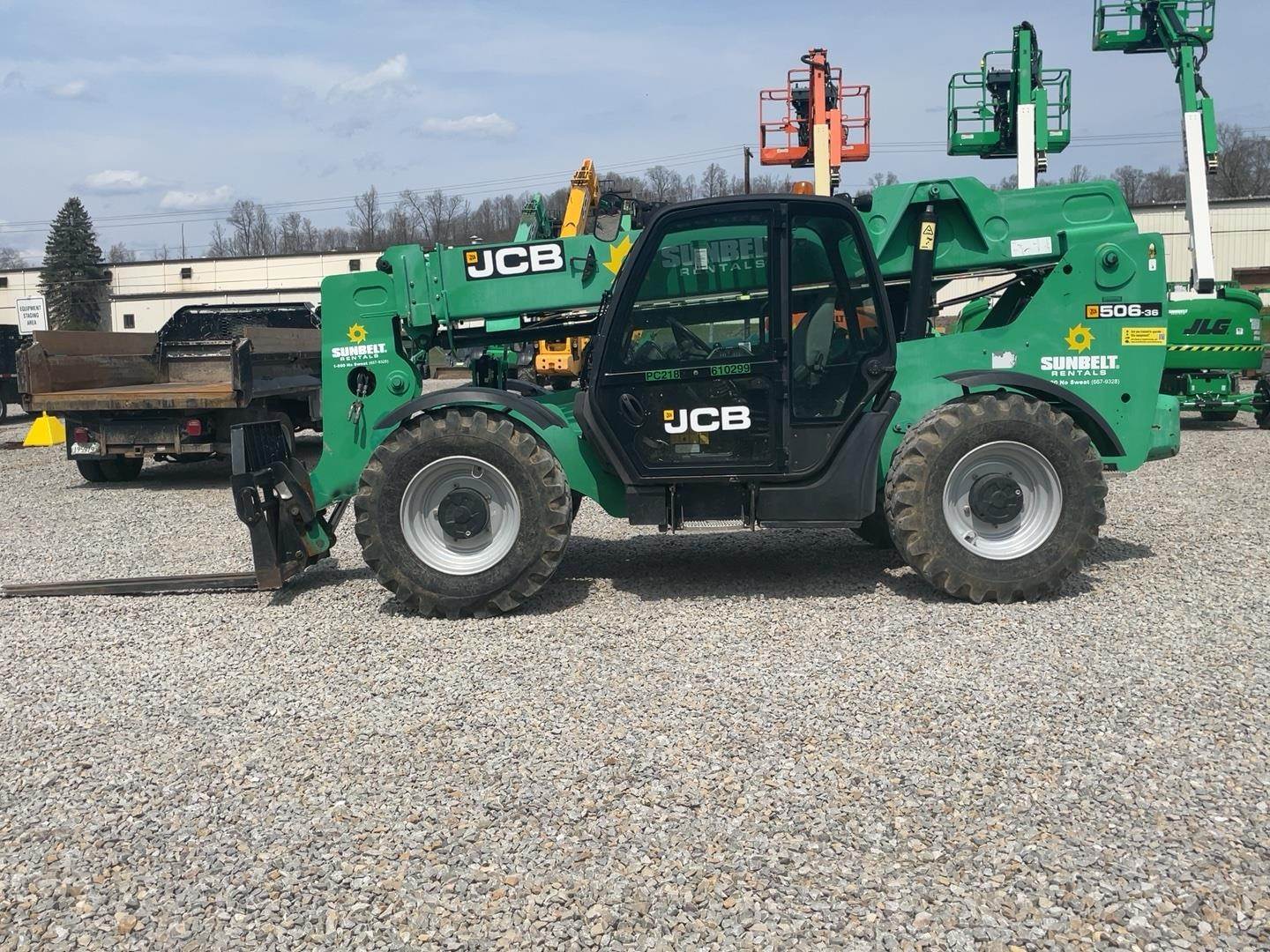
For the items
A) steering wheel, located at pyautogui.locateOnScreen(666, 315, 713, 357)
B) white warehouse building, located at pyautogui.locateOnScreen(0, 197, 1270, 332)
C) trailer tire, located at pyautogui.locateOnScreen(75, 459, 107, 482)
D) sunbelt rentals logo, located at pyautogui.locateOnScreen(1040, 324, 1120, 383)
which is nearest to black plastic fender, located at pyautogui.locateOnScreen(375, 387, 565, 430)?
steering wheel, located at pyautogui.locateOnScreen(666, 315, 713, 357)

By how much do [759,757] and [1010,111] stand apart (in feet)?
61.8

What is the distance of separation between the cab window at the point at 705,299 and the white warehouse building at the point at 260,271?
35232 mm

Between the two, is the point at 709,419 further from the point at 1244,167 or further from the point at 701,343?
the point at 1244,167

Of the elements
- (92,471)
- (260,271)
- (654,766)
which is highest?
(260,271)

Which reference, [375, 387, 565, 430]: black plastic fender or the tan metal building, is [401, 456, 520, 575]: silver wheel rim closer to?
[375, 387, 565, 430]: black plastic fender

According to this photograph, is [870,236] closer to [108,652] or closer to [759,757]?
[759,757]

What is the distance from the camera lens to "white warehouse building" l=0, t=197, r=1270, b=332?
3822 centimetres

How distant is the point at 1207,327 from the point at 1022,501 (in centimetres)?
1094

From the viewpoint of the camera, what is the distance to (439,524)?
6.38m

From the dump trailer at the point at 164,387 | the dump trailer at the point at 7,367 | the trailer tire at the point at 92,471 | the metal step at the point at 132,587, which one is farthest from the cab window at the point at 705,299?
the dump trailer at the point at 7,367

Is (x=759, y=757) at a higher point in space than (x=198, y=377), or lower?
Answer: lower

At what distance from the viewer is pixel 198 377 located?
14.2 metres

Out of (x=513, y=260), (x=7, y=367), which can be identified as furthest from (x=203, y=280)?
(x=513, y=260)

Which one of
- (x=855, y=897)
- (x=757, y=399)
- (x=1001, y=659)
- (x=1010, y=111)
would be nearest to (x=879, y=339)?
(x=757, y=399)
